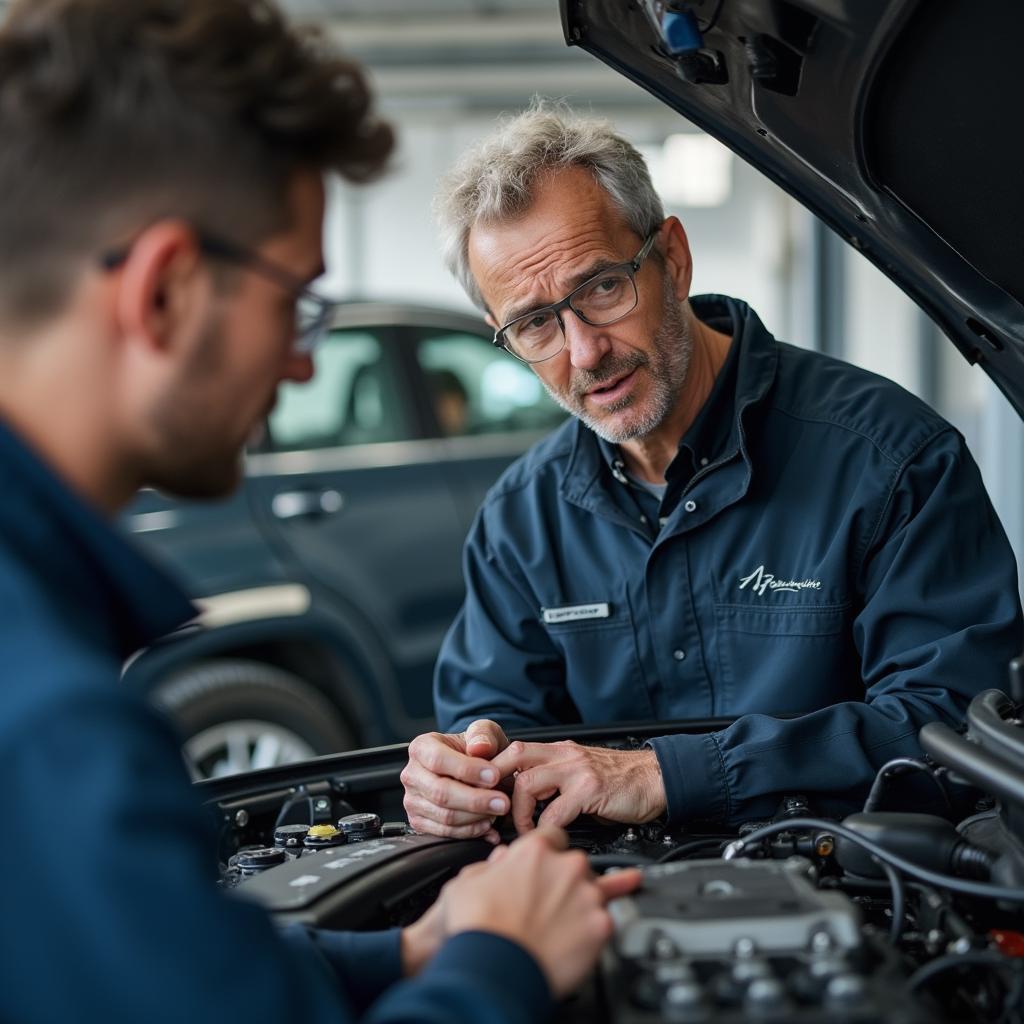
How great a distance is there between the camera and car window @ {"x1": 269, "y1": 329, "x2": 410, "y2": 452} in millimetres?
4082

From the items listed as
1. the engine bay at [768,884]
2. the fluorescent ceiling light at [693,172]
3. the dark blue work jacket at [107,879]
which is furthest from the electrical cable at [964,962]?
the fluorescent ceiling light at [693,172]

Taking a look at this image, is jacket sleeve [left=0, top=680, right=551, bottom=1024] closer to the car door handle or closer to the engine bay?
the engine bay

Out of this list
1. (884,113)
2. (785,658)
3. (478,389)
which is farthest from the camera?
(478,389)

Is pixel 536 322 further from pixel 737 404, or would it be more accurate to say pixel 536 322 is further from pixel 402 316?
pixel 402 316

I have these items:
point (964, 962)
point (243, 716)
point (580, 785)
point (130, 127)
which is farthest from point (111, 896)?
point (243, 716)

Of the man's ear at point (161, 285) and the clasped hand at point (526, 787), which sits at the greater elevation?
the man's ear at point (161, 285)

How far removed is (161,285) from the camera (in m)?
0.95

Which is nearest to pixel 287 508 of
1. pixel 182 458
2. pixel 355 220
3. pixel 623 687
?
pixel 623 687

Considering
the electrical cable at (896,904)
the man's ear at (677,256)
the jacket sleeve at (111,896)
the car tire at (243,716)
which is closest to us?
the jacket sleeve at (111,896)

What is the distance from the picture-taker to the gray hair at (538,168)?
2.02 m

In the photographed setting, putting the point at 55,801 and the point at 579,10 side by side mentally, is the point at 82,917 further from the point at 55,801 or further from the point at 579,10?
the point at 579,10

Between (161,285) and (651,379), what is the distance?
1.14 m

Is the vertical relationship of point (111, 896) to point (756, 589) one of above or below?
above

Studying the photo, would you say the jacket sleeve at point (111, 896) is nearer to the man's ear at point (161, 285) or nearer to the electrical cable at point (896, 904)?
the man's ear at point (161, 285)
